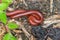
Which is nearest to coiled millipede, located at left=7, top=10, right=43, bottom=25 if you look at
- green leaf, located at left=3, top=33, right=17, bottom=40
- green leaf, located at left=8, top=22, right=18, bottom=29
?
green leaf, located at left=8, top=22, right=18, bottom=29

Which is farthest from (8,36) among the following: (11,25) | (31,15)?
(31,15)

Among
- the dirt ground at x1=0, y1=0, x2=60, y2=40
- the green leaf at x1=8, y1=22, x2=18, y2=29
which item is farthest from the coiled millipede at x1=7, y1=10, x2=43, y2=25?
the green leaf at x1=8, y1=22, x2=18, y2=29

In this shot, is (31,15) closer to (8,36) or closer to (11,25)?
(11,25)

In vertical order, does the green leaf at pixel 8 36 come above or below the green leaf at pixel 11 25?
below

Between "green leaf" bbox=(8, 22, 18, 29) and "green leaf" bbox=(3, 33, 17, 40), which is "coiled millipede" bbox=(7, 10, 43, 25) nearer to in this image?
"green leaf" bbox=(8, 22, 18, 29)

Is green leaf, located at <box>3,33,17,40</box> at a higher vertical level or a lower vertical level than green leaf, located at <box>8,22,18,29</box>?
lower

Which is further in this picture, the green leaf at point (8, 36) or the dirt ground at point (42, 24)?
the dirt ground at point (42, 24)

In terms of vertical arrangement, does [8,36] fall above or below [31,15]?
below

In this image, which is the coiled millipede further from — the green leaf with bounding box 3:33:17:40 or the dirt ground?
the green leaf with bounding box 3:33:17:40

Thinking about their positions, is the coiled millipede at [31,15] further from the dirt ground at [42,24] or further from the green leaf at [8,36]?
the green leaf at [8,36]

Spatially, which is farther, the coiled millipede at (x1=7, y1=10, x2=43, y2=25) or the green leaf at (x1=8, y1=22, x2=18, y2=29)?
the coiled millipede at (x1=7, y1=10, x2=43, y2=25)

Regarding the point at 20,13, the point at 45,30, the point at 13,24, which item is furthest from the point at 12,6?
the point at 45,30

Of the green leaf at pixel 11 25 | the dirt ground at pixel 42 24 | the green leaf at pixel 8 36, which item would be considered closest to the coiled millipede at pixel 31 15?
the dirt ground at pixel 42 24
